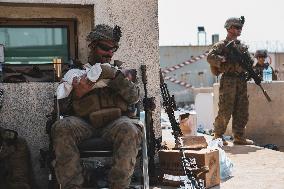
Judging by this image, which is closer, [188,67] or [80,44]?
[80,44]

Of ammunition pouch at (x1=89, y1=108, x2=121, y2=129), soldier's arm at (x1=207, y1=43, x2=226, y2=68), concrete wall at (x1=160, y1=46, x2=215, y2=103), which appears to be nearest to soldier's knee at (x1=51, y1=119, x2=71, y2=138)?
ammunition pouch at (x1=89, y1=108, x2=121, y2=129)


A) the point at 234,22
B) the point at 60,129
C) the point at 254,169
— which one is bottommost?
the point at 254,169

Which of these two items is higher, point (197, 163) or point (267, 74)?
point (267, 74)

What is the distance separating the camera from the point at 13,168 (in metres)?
4.74

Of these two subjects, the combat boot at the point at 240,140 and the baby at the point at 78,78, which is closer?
the baby at the point at 78,78

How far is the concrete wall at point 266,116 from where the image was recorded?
919 centimetres

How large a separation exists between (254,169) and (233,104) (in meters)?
1.97

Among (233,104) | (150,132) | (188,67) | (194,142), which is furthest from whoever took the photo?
(188,67)

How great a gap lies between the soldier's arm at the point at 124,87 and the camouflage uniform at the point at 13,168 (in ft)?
4.20

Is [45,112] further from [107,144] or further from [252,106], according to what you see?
[252,106]

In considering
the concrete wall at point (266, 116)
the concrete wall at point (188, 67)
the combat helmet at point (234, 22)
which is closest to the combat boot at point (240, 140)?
the concrete wall at point (266, 116)

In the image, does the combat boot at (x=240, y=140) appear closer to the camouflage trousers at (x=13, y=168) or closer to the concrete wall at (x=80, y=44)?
the concrete wall at (x=80, y=44)

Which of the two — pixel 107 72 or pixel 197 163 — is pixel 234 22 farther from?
pixel 107 72

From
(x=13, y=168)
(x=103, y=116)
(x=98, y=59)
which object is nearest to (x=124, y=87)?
(x=103, y=116)
